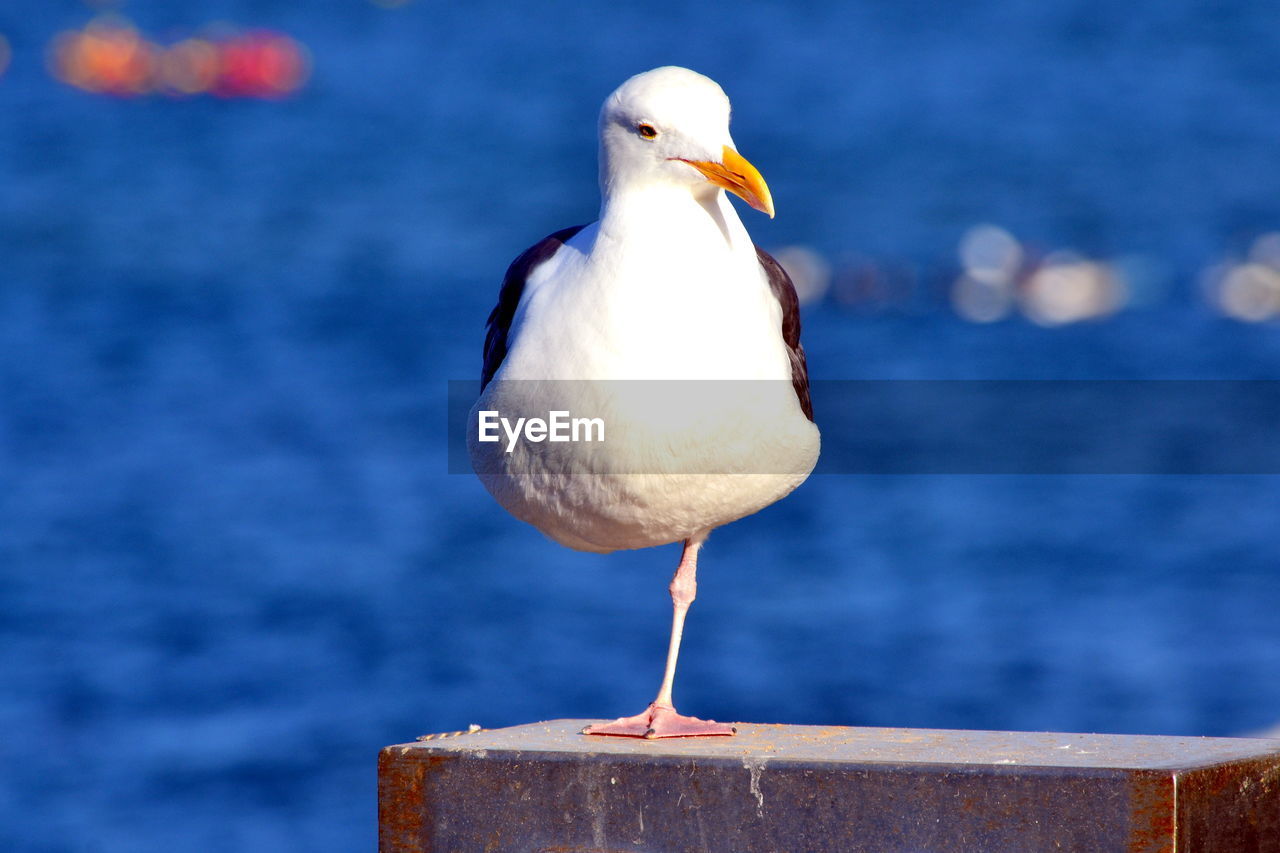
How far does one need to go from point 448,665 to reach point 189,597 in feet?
13.5

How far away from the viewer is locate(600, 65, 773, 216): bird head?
632cm

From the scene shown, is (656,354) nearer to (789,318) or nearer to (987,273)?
(789,318)

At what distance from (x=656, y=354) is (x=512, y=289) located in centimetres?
94

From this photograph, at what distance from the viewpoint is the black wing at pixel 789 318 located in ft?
23.1

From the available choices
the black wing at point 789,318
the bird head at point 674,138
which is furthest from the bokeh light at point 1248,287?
the bird head at point 674,138

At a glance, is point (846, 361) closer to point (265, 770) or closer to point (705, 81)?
point (265, 770)

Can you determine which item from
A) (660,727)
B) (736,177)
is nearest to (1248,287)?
(660,727)

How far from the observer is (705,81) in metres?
6.45

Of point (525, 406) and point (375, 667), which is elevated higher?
point (375, 667)

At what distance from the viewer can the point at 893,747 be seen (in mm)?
6723

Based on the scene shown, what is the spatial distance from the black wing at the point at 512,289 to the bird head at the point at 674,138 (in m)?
0.57

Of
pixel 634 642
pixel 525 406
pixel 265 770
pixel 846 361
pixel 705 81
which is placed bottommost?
pixel 525 406

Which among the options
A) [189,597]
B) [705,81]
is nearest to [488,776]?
[705,81]

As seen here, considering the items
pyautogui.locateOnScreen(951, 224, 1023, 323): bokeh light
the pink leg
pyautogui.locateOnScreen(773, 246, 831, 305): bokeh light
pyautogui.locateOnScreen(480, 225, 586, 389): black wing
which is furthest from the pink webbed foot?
pyautogui.locateOnScreen(951, 224, 1023, 323): bokeh light
